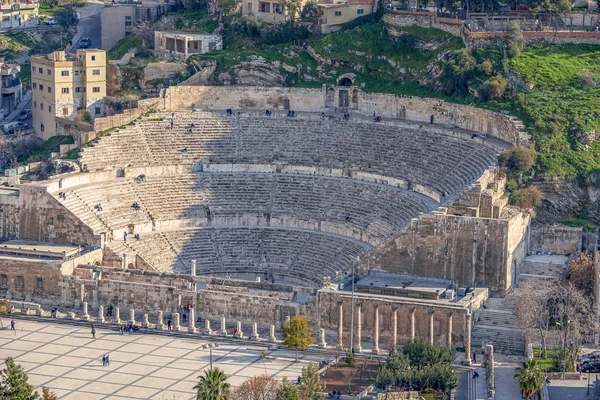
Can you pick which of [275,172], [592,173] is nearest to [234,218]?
[275,172]

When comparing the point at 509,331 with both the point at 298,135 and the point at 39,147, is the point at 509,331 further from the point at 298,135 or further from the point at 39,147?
the point at 39,147

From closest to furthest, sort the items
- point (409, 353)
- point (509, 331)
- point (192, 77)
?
point (409, 353), point (509, 331), point (192, 77)

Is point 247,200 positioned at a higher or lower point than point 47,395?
higher

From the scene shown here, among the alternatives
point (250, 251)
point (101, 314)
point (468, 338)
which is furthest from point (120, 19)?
point (468, 338)

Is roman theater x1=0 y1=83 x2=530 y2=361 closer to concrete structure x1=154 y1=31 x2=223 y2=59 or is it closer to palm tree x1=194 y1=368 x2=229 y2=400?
concrete structure x1=154 y1=31 x2=223 y2=59

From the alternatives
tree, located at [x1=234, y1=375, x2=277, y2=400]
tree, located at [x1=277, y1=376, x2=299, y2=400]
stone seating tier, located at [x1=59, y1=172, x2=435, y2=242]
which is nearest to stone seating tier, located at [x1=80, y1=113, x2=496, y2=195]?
stone seating tier, located at [x1=59, y1=172, x2=435, y2=242]

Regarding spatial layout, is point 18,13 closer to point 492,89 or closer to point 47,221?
point 47,221
